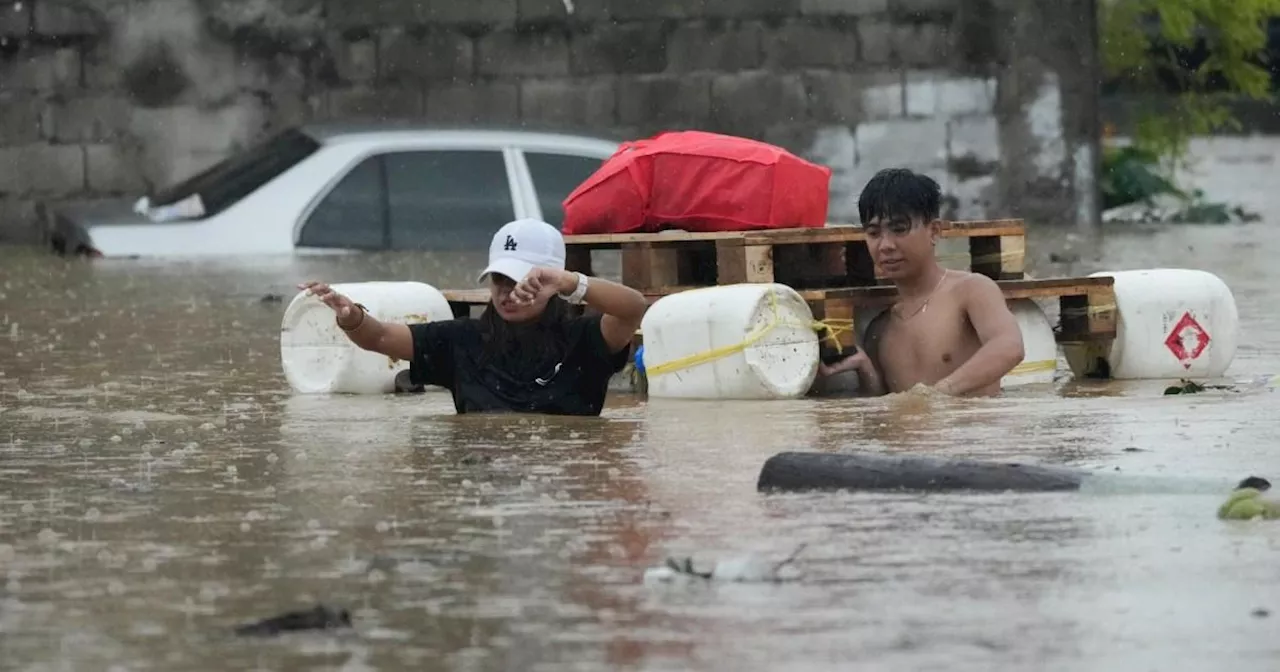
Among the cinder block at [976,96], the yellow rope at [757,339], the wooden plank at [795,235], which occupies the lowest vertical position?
the yellow rope at [757,339]

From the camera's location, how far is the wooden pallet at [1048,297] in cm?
812

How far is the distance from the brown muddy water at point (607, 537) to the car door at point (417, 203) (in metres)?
7.42

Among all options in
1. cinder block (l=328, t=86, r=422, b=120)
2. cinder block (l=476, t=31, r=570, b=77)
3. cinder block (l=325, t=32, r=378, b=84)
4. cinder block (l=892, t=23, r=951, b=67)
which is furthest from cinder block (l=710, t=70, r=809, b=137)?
cinder block (l=325, t=32, r=378, b=84)

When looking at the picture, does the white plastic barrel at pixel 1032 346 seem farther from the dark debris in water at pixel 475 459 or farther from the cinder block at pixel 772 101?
the cinder block at pixel 772 101

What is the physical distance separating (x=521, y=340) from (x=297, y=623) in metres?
3.12

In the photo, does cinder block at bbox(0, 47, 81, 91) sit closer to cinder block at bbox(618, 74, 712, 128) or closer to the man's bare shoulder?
cinder block at bbox(618, 74, 712, 128)

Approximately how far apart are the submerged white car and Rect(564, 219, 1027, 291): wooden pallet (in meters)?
7.04

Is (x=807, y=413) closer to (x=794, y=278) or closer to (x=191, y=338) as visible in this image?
(x=794, y=278)

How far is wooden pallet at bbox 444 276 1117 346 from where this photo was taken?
26.6 ft

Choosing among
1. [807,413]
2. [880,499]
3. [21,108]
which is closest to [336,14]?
[21,108]

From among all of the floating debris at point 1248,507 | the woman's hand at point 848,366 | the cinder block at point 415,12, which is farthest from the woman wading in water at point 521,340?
the cinder block at point 415,12

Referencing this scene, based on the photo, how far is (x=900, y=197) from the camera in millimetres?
7762

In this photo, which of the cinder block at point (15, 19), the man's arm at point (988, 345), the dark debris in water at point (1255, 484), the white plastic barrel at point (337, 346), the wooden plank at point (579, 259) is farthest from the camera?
the cinder block at point (15, 19)

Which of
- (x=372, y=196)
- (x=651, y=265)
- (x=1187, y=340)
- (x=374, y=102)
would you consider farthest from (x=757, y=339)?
(x=374, y=102)
